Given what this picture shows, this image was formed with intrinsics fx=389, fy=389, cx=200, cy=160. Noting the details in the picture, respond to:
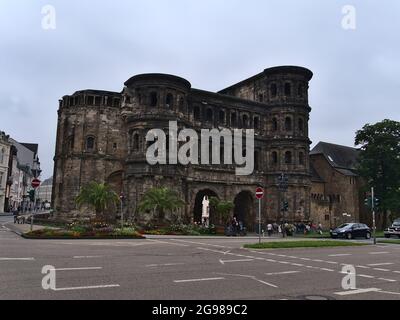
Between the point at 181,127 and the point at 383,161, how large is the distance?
2957 cm

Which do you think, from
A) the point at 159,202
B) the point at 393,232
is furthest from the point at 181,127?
the point at 393,232

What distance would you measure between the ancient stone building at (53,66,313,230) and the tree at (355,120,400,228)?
10.6m

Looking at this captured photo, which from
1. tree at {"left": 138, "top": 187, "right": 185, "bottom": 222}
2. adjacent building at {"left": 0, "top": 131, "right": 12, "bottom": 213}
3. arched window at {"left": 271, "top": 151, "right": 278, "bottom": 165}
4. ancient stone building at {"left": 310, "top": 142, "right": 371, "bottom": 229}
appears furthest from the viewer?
adjacent building at {"left": 0, "top": 131, "right": 12, "bottom": 213}

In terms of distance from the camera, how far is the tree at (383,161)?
52.6 m

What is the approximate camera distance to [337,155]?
67.9 metres

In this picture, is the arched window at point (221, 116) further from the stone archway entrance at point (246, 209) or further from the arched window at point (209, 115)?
the stone archway entrance at point (246, 209)

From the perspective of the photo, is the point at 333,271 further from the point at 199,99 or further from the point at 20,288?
the point at 199,99

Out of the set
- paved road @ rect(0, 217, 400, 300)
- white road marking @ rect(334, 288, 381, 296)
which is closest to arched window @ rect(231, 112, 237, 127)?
paved road @ rect(0, 217, 400, 300)

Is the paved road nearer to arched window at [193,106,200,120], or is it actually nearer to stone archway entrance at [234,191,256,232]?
arched window at [193,106,200,120]

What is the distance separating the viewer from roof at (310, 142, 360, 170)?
213 feet

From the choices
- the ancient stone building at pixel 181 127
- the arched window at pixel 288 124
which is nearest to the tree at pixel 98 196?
the ancient stone building at pixel 181 127

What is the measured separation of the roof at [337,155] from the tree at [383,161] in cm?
841

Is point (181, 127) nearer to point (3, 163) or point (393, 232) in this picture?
point (393, 232)

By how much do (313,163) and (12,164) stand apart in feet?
179
